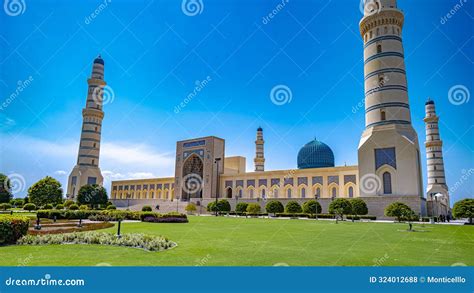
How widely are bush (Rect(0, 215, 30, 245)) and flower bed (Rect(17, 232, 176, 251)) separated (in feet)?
0.77

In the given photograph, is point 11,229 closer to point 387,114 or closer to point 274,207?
point 274,207

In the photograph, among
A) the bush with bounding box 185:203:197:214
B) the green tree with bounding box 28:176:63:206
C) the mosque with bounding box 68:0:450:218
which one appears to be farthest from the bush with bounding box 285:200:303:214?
the green tree with bounding box 28:176:63:206

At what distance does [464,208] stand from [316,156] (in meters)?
26.7

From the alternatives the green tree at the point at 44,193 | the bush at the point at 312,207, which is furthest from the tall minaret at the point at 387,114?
the green tree at the point at 44,193

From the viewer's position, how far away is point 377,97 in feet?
108

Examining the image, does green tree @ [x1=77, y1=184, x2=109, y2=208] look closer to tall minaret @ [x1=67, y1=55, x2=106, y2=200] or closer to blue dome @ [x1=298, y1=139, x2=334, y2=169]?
tall minaret @ [x1=67, y1=55, x2=106, y2=200]

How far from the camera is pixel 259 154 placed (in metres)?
58.3

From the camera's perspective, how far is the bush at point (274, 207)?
118ft

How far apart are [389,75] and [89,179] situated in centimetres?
4525

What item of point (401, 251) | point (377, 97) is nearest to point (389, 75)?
point (377, 97)

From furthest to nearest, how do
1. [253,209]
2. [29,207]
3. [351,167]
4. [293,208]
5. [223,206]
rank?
[223,206]
[351,167]
[253,209]
[29,207]
[293,208]

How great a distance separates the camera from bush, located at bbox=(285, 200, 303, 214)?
113 ft

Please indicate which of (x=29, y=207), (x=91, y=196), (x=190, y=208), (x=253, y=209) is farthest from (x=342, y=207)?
(x=29, y=207)

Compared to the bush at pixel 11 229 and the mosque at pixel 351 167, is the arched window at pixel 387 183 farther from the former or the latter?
the bush at pixel 11 229
